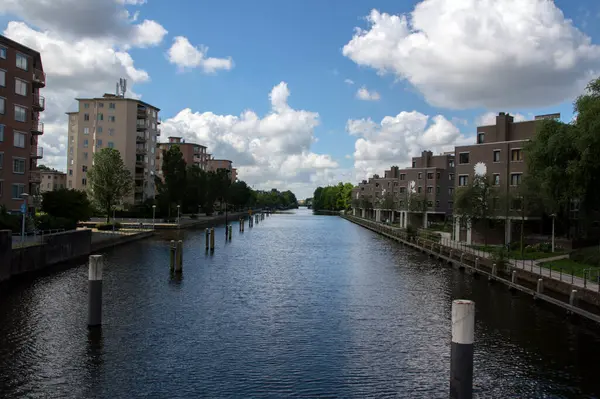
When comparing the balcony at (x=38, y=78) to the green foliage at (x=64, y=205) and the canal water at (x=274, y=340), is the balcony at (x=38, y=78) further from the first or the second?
the canal water at (x=274, y=340)

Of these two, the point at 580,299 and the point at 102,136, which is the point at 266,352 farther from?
the point at 102,136

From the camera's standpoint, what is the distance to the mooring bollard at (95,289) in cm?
2094

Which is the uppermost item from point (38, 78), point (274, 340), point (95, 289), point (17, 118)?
point (38, 78)

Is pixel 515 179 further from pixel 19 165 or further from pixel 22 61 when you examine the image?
pixel 22 61

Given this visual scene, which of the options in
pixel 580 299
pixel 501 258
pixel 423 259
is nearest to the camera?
pixel 580 299

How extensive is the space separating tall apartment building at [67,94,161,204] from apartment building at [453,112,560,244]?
2882 inches

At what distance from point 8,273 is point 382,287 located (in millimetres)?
24676

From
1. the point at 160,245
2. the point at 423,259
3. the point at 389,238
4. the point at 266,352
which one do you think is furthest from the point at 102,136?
the point at 266,352

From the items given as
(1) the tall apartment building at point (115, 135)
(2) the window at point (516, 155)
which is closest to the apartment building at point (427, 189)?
(2) the window at point (516, 155)

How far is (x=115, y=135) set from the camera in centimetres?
10825

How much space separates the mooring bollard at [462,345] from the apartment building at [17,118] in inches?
2005

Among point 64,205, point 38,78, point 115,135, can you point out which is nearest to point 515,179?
point 64,205

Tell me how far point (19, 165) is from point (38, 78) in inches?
405

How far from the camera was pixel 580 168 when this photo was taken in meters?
39.8
